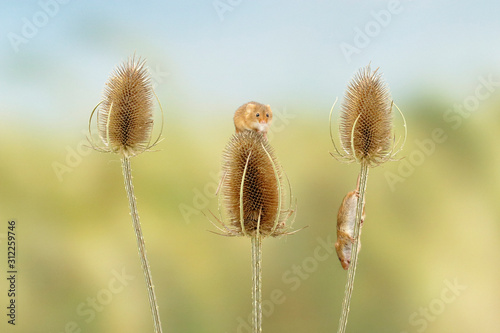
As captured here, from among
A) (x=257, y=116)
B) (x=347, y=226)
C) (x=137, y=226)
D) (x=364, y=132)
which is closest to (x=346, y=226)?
(x=347, y=226)

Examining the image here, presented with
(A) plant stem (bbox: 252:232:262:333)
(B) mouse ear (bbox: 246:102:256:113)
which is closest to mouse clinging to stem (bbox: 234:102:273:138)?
(B) mouse ear (bbox: 246:102:256:113)

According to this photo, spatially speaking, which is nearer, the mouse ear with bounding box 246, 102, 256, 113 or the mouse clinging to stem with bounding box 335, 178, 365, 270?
the mouse ear with bounding box 246, 102, 256, 113

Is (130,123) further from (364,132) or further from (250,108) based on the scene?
(364,132)

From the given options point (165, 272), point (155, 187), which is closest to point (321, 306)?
point (165, 272)

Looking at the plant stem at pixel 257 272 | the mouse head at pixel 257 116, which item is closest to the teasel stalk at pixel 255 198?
the plant stem at pixel 257 272

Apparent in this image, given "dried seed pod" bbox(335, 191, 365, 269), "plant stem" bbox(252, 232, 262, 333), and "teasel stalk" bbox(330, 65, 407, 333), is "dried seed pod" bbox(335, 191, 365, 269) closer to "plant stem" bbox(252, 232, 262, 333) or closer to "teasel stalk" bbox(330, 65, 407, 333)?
"teasel stalk" bbox(330, 65, 407, 333)

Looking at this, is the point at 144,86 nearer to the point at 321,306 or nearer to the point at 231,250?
the point at 231,250
